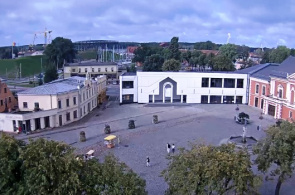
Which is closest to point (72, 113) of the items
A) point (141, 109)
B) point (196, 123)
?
point (141, 109)

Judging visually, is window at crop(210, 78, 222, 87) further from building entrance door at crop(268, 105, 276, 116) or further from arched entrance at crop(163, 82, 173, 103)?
building entrance door at crop(268, 105, 276, 116)

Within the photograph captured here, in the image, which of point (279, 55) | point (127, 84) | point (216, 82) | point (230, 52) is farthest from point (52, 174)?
point (279, 55)

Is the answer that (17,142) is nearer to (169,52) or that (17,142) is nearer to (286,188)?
(286,188)

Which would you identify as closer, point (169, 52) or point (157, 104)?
point (157, 104)

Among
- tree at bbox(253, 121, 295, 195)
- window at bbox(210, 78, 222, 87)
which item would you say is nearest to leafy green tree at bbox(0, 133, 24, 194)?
tree at bbox(253, 121, 295, 195)

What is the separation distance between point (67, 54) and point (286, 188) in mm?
103735

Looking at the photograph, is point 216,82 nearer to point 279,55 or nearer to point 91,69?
point 91,69

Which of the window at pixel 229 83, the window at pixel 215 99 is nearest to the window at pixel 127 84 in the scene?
the window at pixel 215 99

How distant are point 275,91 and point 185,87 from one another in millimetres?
18091

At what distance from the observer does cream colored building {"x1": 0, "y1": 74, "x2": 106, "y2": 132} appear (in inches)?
1597

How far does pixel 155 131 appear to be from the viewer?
4084 centimetres

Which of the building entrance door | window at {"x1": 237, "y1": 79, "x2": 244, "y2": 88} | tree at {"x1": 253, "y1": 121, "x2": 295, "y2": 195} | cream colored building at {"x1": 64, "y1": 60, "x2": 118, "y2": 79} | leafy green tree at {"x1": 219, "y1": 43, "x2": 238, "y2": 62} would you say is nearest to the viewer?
tree at {"x1": 253, "y1": 121, "x2": 295, "y2": 195}

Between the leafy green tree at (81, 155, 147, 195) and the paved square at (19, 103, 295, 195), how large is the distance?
8507 millimetres

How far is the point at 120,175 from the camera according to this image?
15227 millimetres
